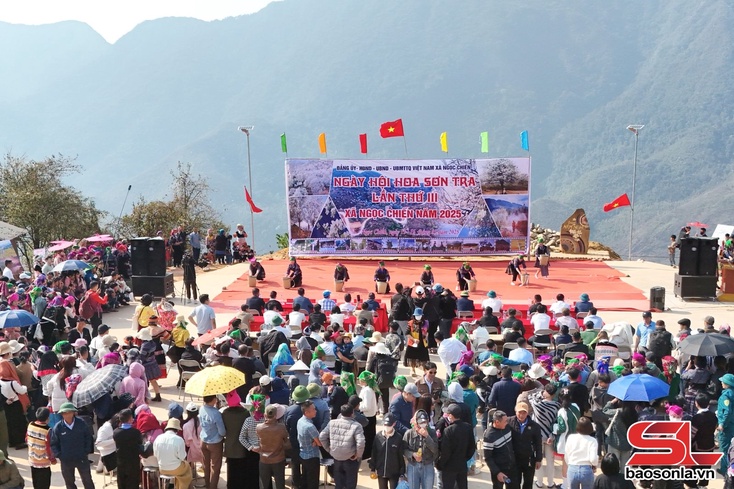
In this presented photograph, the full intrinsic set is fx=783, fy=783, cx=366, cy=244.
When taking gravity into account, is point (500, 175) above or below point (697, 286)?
above

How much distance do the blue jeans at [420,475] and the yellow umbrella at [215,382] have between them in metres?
2.53

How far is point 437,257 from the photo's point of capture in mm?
33031

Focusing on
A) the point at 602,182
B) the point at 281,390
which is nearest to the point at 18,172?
the point at 281,390

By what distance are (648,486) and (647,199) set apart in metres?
175

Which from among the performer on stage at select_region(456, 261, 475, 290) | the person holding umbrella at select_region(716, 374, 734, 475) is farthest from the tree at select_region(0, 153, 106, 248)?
the person holding umbrella at select_region(716, 374, 734, 475)

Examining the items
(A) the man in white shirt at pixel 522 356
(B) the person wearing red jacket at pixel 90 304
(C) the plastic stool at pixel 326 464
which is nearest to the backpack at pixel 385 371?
(A) the man in white shirt at pixel 522 356

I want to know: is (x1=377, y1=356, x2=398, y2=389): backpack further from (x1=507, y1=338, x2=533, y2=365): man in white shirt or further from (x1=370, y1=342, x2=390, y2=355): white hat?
(x1=507, y1=338, x2=533, y2=365): man in white shirt

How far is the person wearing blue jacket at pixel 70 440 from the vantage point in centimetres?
955

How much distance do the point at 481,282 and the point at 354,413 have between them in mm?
18292

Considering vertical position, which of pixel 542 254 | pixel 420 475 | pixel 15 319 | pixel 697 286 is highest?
pixel 15 319

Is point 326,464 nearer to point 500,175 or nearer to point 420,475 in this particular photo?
point 420,475

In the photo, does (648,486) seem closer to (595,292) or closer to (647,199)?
(595,292)

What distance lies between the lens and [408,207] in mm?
30734

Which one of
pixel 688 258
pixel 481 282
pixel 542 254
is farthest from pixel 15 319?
pixel 688 258
